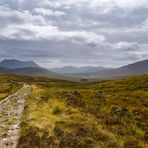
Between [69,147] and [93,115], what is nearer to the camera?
[69,147]

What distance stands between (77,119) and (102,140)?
583cm

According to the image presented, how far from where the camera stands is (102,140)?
66.1ft

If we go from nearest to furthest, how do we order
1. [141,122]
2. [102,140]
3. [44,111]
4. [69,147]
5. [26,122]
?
[69,147]
[102,140]
[26,122]
[141,122]
[44,111]

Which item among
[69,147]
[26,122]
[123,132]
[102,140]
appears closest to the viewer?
[69,147]

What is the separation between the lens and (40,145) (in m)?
18.8

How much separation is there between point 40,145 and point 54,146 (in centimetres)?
89

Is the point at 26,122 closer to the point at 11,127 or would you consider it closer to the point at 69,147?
the point at 11,127

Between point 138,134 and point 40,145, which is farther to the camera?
point 138,134

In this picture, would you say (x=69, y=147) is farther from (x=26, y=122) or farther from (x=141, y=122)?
(x=141, y=122)

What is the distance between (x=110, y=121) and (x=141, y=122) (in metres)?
3.46

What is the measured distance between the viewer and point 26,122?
981 inches

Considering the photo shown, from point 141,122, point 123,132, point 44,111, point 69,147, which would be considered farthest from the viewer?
point 44,111

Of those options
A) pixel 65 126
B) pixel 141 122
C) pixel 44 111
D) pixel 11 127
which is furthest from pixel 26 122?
pixel 141 122

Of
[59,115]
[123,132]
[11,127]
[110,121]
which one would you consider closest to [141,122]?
[110,121]
